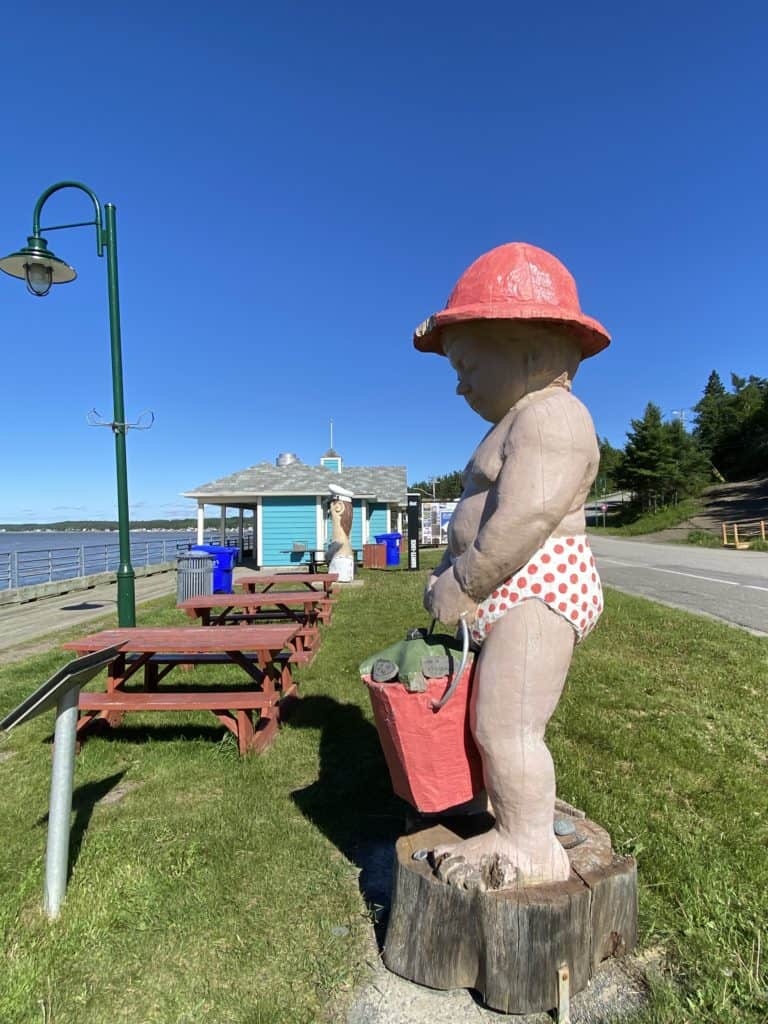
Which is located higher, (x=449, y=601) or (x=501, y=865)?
(x=449, y=601)

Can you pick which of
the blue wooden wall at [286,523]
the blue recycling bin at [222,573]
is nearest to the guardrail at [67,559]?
the blue recycling bin at [222,573]

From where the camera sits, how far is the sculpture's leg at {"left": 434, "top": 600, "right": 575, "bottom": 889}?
1808mm

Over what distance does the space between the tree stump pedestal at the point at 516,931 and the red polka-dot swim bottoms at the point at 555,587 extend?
29.2 inches

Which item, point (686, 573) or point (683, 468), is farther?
point (683, 468)

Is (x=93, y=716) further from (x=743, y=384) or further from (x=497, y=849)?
(x=743, y=384)

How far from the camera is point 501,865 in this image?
182cm

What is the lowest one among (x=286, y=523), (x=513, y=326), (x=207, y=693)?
(x=207, y=693)

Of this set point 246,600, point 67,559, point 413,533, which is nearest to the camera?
point 246,600

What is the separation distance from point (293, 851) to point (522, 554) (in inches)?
74.0

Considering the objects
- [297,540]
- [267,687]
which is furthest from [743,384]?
[267,687]

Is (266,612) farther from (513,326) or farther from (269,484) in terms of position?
(269,484)

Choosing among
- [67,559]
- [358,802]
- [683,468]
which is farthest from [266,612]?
[683,468]

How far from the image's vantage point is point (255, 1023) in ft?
5.80

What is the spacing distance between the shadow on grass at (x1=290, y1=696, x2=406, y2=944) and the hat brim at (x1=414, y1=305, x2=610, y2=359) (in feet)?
7.00
